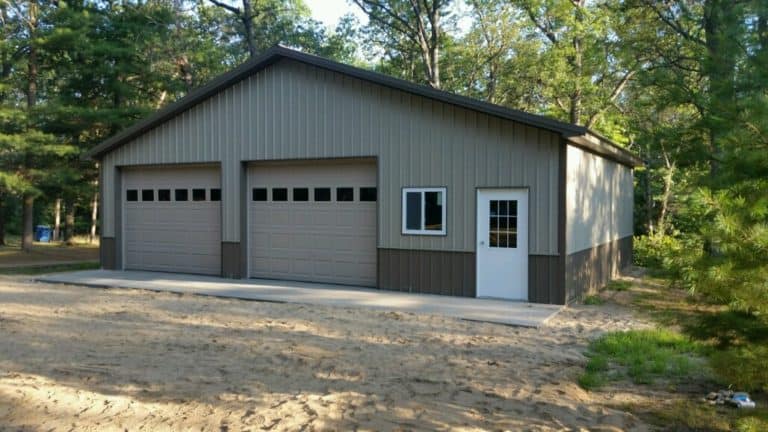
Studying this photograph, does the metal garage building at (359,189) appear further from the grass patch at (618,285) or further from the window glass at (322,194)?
the grass patch at (618,285)

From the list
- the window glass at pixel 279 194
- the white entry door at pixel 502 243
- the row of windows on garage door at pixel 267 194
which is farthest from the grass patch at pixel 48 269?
the white entry door at pixel 502 243

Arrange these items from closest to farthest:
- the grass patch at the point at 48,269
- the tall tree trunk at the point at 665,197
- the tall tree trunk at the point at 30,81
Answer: the grass patch at the point at 48,269, the tall tree trunk at the point at 30,81, the tall tree trunk at the point at 665,197

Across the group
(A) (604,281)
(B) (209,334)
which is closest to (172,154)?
(B) (209,334)

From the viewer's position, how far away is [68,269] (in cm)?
1636

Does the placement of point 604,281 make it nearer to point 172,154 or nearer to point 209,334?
point 209,334

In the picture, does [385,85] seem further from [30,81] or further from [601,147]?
[30,81]

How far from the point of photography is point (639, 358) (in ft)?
21.3

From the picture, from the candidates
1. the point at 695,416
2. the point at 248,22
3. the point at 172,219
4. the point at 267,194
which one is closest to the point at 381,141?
the point at 267,194

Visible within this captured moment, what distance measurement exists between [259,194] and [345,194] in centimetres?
217

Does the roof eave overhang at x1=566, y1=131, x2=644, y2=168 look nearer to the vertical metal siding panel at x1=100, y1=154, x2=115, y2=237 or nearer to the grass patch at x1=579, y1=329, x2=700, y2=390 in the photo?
the grass patch at x1=579, y1=329, x2=700, y2=390

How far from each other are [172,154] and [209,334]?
736cm

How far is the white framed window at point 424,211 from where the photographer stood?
35.9 feet

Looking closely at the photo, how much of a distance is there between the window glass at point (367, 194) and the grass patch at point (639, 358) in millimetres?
5442

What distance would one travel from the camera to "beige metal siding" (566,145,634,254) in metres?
10.4
